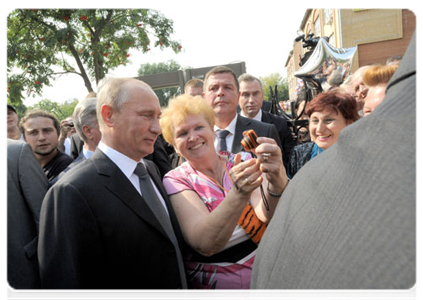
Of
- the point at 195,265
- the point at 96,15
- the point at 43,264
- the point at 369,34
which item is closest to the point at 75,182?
the point at 43,264

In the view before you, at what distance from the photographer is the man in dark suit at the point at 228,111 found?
3.40 m

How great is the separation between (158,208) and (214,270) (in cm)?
52

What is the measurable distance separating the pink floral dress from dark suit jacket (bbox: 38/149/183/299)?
23 centimetres

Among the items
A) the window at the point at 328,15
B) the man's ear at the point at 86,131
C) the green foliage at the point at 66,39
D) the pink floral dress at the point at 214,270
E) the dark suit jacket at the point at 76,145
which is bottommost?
the pink floral dress at the point at 214,270

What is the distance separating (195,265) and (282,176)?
777 mm

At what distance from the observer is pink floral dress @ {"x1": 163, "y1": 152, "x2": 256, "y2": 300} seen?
5.99 ft

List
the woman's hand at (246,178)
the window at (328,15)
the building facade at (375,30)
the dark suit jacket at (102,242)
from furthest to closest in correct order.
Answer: the window at (328,15)
the building facade at (375,30)
the woman's hand at (246,178)
the dark suit jacket at (102,242)

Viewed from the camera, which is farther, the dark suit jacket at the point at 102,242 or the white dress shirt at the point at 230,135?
the white dress shirt at the point at 230,135

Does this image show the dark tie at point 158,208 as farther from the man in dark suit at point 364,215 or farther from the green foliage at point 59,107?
the green foliage at point 59,107

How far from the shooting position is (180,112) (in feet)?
7.06

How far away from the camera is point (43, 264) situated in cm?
147

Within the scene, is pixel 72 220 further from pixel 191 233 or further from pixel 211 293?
pixel 211 293

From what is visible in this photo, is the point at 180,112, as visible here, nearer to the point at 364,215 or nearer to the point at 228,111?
the point at 228,111

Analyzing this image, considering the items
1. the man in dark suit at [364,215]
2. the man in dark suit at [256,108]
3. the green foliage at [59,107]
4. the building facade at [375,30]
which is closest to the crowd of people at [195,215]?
the man in dark suit at [364,215]
